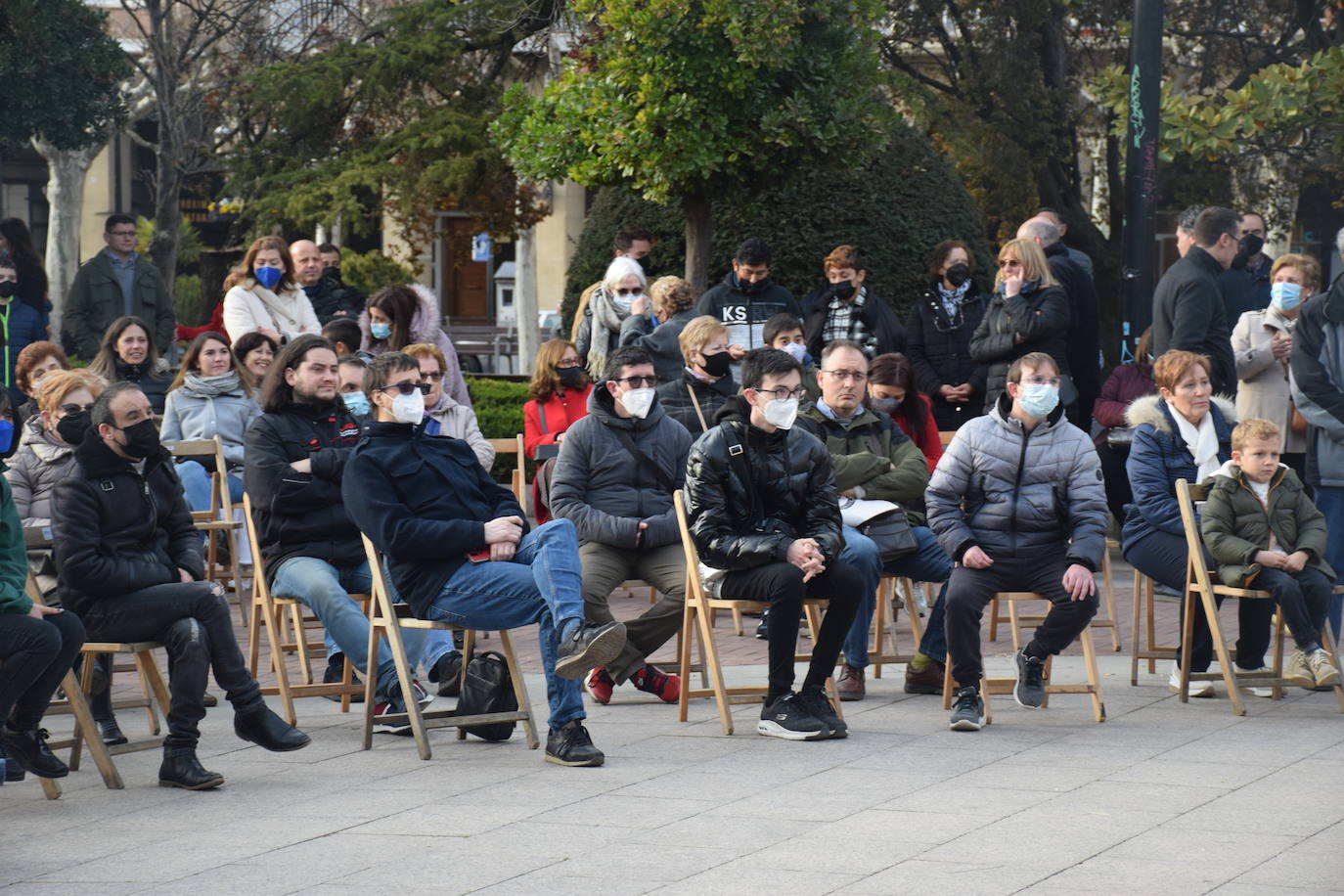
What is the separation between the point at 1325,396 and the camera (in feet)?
30.4

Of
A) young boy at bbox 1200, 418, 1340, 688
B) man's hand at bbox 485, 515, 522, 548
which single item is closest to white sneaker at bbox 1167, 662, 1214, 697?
young boy at bbox 1200, 418, 1340, 688

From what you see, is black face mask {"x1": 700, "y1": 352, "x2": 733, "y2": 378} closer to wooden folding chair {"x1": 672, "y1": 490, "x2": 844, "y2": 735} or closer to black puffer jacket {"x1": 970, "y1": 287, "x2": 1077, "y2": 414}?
wooden folding chair {"x1": 672, "y1": 490, "x2": 844, "y2": 735}

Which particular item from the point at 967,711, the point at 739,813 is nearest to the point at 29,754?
the point at 739,813

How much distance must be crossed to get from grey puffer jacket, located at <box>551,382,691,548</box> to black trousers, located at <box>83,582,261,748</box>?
1865mm

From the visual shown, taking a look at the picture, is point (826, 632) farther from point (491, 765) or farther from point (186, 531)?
point (186, 531)

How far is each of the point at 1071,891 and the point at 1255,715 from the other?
318 cm

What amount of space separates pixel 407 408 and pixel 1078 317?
596cm

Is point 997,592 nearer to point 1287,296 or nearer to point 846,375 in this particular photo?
point 846,375

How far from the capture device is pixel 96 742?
6.79m

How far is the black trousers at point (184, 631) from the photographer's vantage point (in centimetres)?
683

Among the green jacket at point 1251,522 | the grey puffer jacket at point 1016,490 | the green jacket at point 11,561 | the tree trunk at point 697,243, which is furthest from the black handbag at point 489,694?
the tree trunk at point 697,243

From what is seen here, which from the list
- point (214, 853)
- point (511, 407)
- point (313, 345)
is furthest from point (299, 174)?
point (214, 853)

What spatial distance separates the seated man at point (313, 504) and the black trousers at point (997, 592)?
2.16 metres

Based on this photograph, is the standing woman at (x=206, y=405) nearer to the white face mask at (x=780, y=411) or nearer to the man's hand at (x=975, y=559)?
the white face mask at (x=780, y=411)
